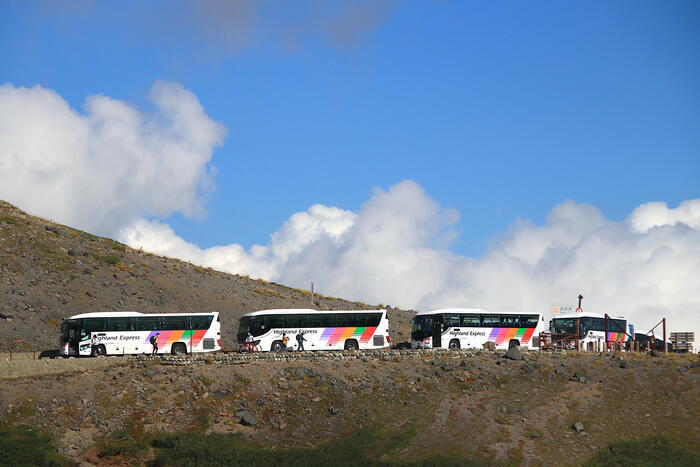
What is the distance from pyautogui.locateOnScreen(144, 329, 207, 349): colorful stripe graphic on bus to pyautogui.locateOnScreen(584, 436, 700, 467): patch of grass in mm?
35971

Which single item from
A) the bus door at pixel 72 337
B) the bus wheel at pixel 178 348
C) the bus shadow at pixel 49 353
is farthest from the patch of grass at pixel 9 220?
the bus wheel at pixel 178 348

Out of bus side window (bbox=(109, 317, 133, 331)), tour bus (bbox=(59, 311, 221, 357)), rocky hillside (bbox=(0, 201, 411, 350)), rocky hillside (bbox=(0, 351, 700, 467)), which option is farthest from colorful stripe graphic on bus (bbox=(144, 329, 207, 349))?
rocky hillside (bbox=(0, 201, 411, 350))

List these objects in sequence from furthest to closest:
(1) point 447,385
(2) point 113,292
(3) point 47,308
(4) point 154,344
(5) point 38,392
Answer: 1. (2) point 113,292
2. (3) point 47,308
3. (4) point 154,344
4. (1) point 447,385
5. (5) point 38,392

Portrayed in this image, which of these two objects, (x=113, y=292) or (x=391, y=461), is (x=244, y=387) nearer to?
(x=391, y=461)

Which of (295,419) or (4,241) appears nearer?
(295,419)

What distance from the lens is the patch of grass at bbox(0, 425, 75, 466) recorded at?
169 feet

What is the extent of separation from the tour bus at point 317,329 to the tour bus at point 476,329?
5.06 m

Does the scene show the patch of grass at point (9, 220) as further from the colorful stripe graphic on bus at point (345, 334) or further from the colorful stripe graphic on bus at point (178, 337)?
the colorful stripe graphic on bus at point (345, 334)

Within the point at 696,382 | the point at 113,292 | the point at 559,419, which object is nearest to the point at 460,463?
the point at 559,419

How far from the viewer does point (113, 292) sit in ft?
340

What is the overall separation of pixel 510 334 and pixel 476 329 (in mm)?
3362

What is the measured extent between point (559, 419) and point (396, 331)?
50.3 m

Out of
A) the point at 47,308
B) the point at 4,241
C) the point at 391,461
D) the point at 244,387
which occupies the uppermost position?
the point at 4,241

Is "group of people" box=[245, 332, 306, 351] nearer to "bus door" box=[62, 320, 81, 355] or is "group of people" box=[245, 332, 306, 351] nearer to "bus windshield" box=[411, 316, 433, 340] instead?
"bus windshield" box=[411, 316, 433, 340]
